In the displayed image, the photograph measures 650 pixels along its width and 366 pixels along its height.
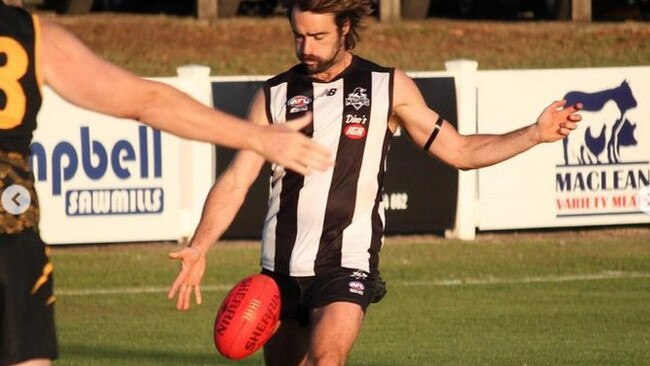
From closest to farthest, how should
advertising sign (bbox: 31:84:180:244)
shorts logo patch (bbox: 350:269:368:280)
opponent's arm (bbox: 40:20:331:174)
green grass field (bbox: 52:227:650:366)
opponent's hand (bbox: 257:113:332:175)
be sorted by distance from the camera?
opponent's hand (bbox: 257:113:332:175) < opponent's arm (bbox: 40:20:331:174) < shorts logo patch (bbox: 350:269:368:280) < green grass field (bbox: 52:227:650:366) < advertising sign (bbox: 31:84:180:244)

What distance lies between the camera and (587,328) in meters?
12.2

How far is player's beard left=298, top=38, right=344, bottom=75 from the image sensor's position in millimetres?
7570

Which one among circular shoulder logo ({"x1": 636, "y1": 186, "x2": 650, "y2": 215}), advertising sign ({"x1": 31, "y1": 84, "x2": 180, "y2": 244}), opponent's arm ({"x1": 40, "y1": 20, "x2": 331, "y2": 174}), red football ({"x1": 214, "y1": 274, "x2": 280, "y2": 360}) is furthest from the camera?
circular shoulder logo ({"x1": 636, "y1": 186, "x2": 650, "y2": 215})

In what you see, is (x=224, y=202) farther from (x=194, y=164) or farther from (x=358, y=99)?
(x=194, y=164)

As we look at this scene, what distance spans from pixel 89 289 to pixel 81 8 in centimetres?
1380

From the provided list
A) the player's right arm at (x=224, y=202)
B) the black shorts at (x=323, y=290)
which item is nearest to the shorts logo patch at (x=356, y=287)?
the black shorts at (x=323, y=290)

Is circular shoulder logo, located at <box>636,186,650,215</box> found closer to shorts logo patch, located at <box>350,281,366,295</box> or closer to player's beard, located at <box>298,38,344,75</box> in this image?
player's beard, located at <box>298,38,344,75</box>

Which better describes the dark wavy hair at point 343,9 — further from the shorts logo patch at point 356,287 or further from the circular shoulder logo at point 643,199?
the circular shoulder logo at point 643,199

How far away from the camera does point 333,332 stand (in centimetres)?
711

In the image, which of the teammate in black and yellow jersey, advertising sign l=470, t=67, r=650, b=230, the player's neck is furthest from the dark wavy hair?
advertising sign l=470, t=67, r=650, b=230

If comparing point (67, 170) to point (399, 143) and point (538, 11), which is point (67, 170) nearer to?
point (399, 143)

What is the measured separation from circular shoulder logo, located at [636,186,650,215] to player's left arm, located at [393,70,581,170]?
30.2 feet

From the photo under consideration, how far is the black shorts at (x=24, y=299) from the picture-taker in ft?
17.0

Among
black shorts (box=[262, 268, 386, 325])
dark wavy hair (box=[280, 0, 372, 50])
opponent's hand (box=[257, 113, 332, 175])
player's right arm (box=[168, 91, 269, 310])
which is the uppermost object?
dark wavy hair (box=[280, 0, 372, 50])
